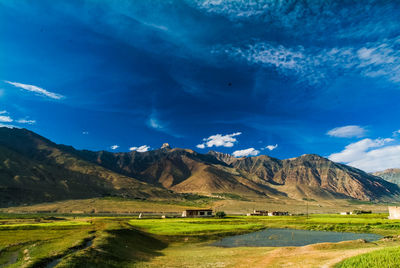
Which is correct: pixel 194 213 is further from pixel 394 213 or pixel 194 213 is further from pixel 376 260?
pixel 376 260

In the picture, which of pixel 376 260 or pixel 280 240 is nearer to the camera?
pixel 376 260

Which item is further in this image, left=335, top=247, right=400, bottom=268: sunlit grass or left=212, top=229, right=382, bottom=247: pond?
left=212, top=229, right=382, bottom=247: pond

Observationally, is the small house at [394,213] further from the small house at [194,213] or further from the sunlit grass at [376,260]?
the sunlit grass at [376,260]

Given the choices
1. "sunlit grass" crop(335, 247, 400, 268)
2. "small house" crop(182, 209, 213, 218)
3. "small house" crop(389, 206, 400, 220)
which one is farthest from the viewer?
"small house" crop(182, 209, 213, 218)

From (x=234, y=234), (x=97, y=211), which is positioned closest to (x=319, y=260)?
(x=234, y=234)

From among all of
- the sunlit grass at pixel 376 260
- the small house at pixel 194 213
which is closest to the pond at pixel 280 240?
the sunlit grass at pixel 376 260

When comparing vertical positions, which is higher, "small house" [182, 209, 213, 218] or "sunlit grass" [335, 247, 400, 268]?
"sunlit grass" [335, 247, 400, 268]

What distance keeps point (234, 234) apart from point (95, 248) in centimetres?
4300

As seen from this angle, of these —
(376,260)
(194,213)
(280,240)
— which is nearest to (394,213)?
(280,240)

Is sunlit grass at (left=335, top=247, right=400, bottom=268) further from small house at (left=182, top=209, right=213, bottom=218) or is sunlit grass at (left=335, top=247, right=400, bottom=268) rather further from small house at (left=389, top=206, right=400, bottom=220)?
small house at (left=389, top=206, right=400, bottom=220)

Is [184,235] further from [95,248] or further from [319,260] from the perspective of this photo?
[319,260]

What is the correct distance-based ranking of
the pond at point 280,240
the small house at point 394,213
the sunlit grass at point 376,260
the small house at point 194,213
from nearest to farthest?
the sunlit grass at point 376,260 < the pond at point 280,240 < the small house at point 394,213 < the small house at point 194,213

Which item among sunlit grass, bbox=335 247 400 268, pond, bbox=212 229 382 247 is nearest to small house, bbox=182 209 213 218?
pond, bbox=212 229 382 247

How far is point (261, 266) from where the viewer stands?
26156 mm
